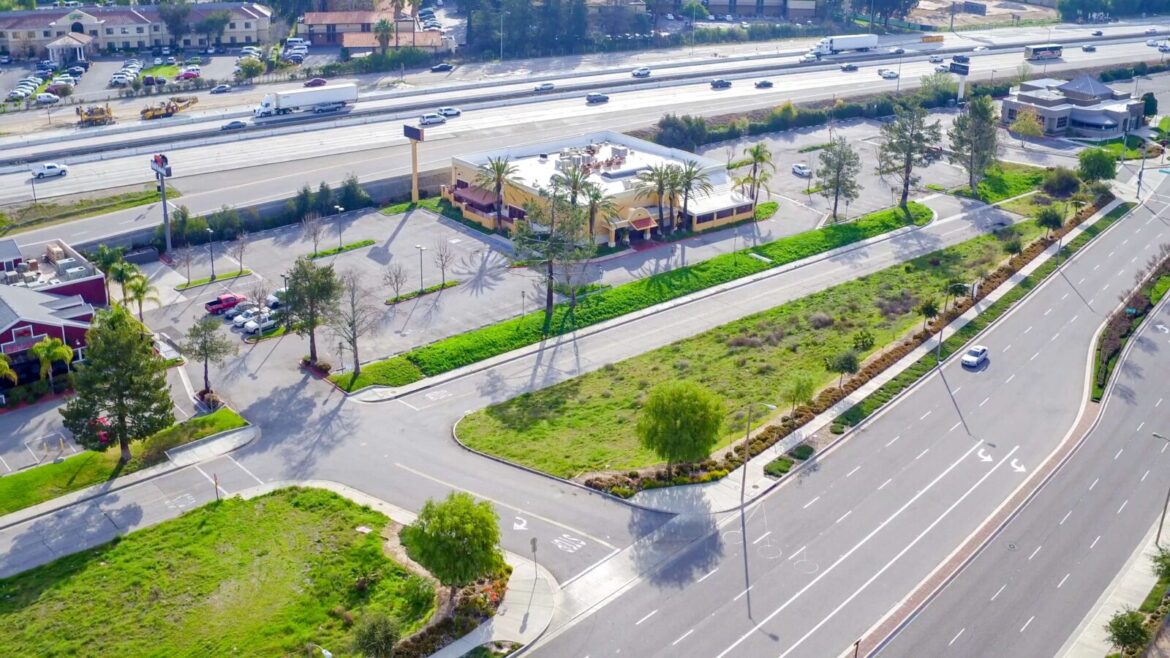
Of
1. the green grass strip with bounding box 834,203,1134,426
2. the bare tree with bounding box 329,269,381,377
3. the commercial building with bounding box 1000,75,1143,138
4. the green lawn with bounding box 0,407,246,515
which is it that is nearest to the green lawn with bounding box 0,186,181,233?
the bare tree with bounding box 329,269,381,377


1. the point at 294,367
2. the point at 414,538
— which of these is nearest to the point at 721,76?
the point at 294,367

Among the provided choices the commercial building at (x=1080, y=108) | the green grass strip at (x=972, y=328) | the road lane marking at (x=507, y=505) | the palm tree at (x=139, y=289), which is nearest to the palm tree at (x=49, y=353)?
the palm tree at (x=139, y=289)

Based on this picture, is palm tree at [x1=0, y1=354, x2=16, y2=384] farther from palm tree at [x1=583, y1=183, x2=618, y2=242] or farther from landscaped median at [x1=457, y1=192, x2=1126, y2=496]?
palm tree at [x1=583, y1=183, x2=618, y2=242]

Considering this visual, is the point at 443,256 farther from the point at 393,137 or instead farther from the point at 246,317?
the point at 393,137

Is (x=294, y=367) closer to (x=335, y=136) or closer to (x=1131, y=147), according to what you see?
(x=335, y=136)

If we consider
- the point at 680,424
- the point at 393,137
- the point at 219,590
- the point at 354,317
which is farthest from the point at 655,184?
the point at 219,590

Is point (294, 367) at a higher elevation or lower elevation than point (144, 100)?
lower

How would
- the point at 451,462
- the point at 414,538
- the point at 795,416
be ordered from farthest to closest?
the point at 795,416, the point at 451,462, the point at 414,538
